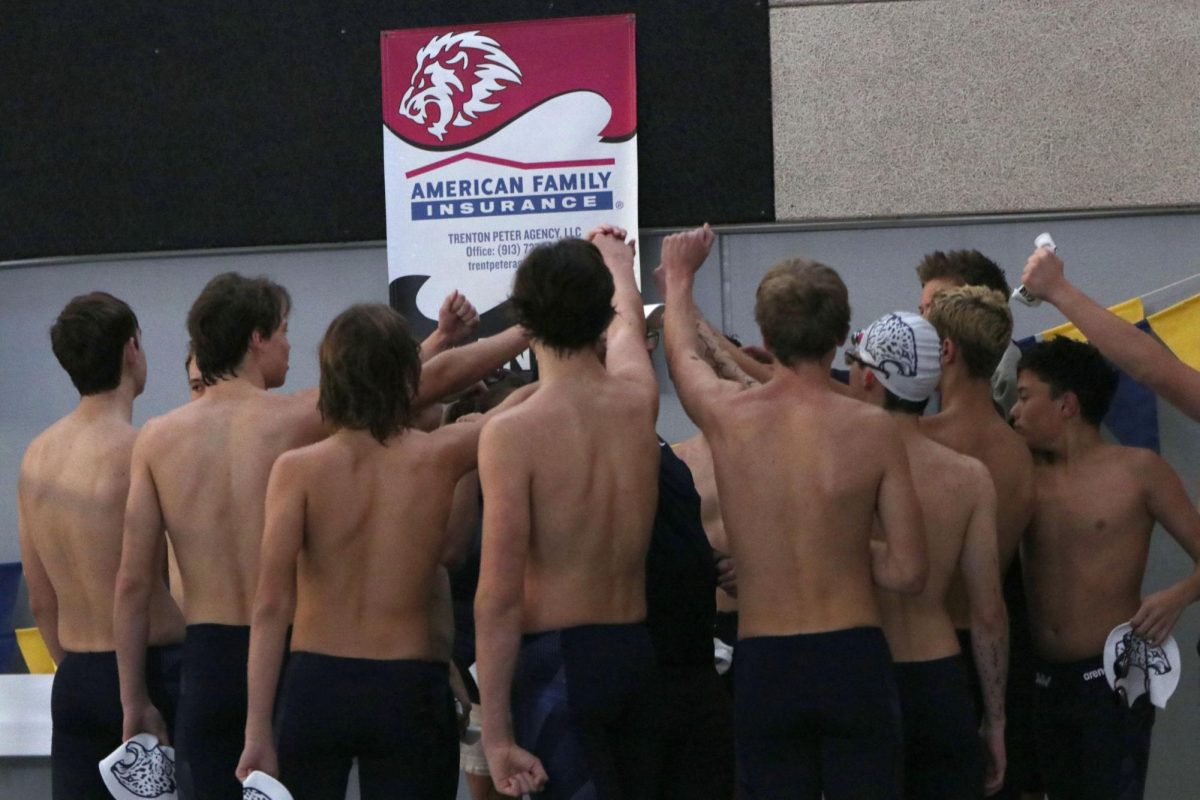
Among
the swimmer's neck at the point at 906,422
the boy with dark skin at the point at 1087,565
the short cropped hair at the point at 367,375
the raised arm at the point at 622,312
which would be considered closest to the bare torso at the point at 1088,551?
the boy with dark skin at the point at 1087,565

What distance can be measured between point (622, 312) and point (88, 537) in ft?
5.39

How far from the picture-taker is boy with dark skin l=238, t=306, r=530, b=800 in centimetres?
322

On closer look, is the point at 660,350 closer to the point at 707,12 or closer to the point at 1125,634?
the point at 707,12

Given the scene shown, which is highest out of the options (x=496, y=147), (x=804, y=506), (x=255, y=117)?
(x=255, y=117)

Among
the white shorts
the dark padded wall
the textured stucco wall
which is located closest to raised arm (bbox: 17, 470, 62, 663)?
the white shorts

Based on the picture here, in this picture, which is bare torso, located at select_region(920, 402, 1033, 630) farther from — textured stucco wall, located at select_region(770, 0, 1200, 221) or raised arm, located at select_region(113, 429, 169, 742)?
raised arm, located at select_region(113, 429, 169, 742)

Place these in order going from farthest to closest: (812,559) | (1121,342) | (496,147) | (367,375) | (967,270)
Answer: (496,147), (967,270), (1121,342), (367,375), (812,559)

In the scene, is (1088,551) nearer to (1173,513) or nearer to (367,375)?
(1173,513)

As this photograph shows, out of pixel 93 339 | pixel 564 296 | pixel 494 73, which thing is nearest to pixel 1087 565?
pixel 564 296

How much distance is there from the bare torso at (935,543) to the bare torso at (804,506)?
0.27 metres

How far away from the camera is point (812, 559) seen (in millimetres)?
3176

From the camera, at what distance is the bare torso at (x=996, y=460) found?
3883mm

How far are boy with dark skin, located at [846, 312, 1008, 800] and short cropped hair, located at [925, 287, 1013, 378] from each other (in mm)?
339

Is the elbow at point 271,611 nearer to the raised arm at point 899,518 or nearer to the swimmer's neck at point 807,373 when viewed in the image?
the swimmer's neck at point 807,373
